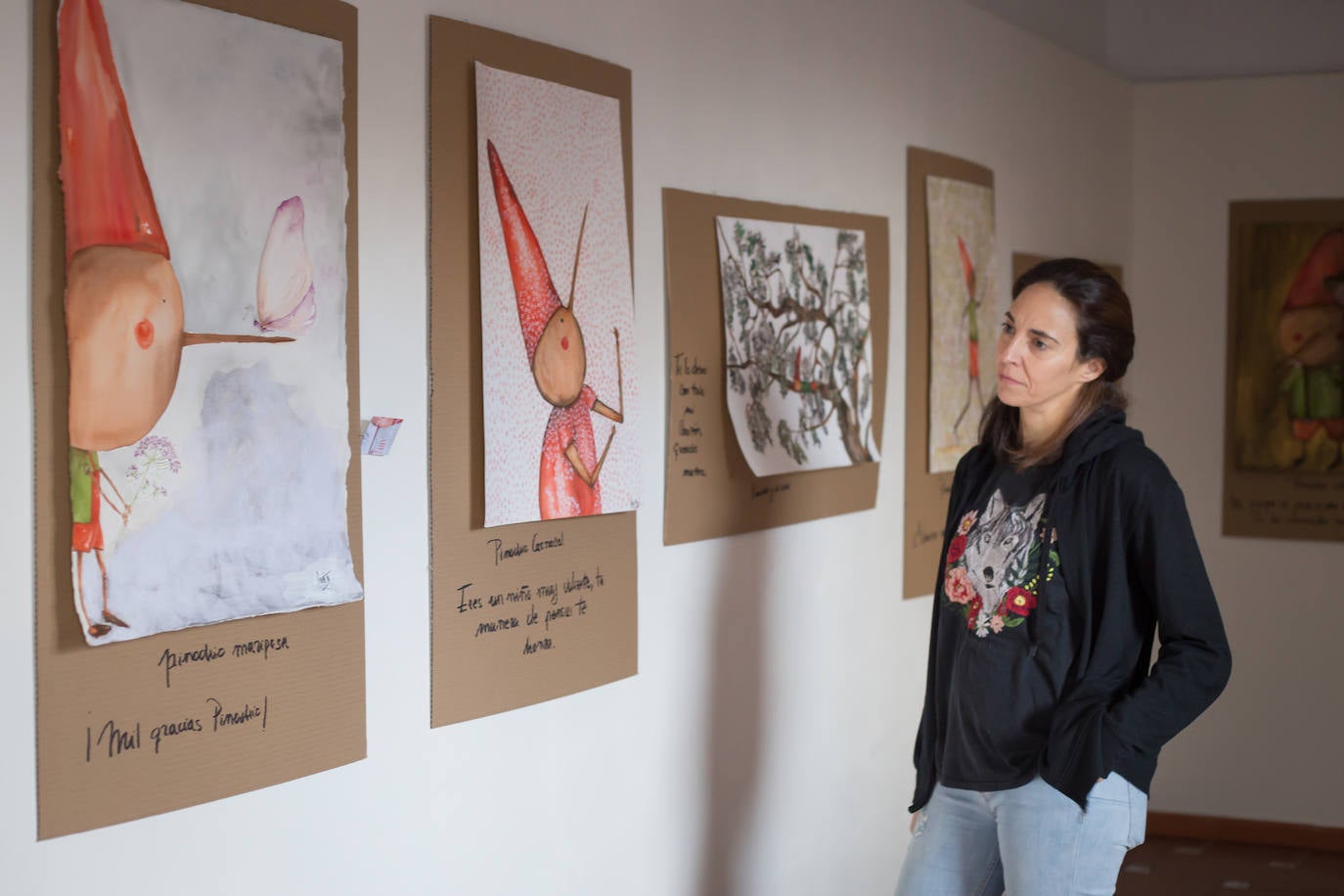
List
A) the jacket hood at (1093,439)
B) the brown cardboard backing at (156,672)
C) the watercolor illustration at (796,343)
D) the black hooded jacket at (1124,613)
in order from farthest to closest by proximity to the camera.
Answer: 1. the watercolor illustration at (796,343)
2. the jacket hood at (1093,439)
3. the black hooded jacket at (1124,613)
4. the brown cardboard backing at (156,672)

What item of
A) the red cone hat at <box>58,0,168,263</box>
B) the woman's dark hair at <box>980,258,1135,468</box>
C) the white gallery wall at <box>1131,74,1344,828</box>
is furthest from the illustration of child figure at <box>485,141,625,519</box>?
the white gallery wall at <box>1131,74,1344,828</box>

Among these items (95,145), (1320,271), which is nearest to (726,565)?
(95,145)

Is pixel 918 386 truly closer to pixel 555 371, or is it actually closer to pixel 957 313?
pixel 957 313

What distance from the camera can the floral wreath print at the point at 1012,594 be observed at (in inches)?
78.0

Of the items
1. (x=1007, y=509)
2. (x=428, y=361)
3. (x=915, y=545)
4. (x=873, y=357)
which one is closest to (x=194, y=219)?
(x=428, y=361)

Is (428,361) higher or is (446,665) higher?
(428,361)

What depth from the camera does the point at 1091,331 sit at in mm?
2053

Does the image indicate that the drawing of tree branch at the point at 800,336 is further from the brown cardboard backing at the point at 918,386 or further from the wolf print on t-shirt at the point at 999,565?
the wolf print on t-shirt at the point at 999,565

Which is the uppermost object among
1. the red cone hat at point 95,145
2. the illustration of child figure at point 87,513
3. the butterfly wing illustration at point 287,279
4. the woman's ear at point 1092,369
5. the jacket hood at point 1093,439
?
the red cone hat at point 95,145

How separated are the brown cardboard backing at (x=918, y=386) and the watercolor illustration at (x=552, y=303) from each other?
1.26 m

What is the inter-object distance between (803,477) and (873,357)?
0.47 m

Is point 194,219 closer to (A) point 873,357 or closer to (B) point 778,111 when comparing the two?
(B) point 778,111

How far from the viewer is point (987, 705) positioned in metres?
1.98

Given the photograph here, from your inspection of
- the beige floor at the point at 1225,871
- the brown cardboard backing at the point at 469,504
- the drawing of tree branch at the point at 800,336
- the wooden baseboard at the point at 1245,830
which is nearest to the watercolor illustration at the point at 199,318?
the brown cardboard backing at the point at 469,504
